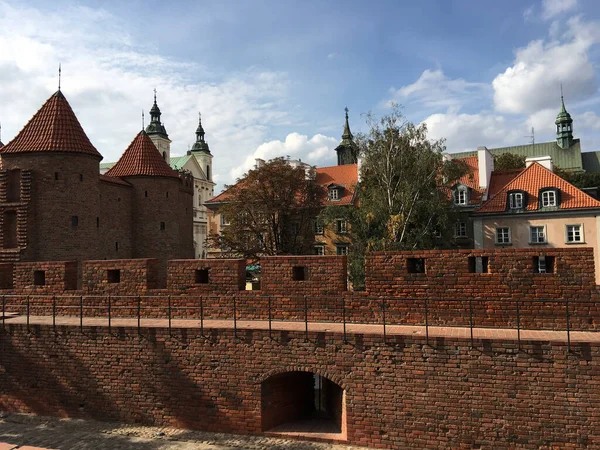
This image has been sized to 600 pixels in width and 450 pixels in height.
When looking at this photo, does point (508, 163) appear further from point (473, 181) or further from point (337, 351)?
point (337, 351)

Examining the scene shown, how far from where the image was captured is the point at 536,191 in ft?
88.4

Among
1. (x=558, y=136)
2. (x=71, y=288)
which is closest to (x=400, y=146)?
(x=71, y=288)

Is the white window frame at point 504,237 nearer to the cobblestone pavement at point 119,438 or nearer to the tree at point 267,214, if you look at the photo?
the tree at point 267,214

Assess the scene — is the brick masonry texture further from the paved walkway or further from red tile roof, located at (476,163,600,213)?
red tile roof, located at (476,163,600,213)

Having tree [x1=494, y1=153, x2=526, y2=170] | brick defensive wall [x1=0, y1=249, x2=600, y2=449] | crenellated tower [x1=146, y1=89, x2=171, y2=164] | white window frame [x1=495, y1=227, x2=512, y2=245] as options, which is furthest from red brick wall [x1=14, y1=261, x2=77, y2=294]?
crenellated tower [x1=146, y1=89, x2=171, y2=164]

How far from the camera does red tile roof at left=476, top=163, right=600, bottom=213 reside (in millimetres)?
26000

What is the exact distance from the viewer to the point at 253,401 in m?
8.90

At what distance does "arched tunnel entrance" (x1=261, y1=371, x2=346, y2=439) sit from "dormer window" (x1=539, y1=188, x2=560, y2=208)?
21259mm

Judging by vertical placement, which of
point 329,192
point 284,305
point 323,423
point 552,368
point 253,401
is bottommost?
point 323,423

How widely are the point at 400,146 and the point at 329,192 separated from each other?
942 cm

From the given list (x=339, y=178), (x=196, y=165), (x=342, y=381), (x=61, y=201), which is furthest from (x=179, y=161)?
(x=342, y=381)

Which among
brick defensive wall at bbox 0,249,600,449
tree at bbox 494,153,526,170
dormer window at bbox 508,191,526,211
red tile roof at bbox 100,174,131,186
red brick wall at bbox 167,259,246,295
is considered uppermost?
tree at bbox 494,153,526,170

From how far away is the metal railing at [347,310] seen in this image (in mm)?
8898

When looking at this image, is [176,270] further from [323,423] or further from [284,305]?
[323,423]
